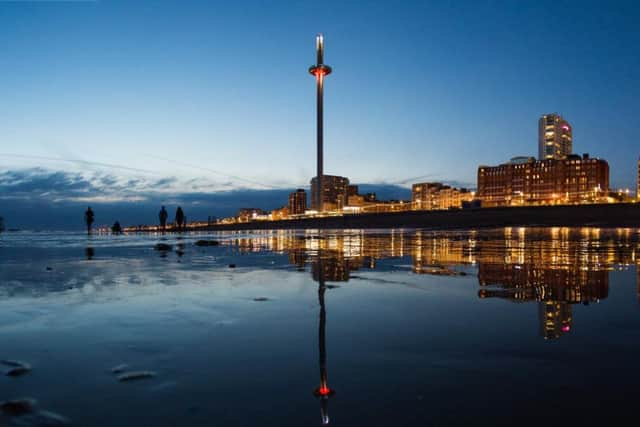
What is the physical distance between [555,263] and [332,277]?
4.68m

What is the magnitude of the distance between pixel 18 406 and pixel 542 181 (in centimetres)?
19697

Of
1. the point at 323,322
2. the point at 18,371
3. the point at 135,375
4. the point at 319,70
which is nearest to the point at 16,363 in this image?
the point at 18,371

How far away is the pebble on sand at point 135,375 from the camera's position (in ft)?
8.27

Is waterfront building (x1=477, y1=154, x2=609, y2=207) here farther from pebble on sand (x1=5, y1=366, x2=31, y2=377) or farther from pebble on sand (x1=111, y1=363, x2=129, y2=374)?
pebble on sand (x1=5, y1=366, x2=31, y2=377)

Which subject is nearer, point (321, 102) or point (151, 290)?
point (151, 290)

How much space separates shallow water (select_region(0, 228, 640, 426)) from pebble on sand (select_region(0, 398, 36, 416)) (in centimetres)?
6

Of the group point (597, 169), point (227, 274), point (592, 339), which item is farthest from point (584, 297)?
point (597, 169)

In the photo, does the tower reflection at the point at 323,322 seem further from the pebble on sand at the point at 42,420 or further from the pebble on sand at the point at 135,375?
the pebble on sand at the point at 42,420

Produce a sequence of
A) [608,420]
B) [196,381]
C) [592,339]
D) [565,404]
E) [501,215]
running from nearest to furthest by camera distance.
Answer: [608,420]
[565,404]
[196,381]
[592,339]
[501,215]

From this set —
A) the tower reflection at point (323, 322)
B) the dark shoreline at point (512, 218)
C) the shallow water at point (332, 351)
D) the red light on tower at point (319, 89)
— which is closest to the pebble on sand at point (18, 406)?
the shallow water at point (332, 351)

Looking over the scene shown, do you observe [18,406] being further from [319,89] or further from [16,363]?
[319,89]

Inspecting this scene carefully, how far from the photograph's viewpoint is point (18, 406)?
2.14 meters

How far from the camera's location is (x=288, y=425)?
1885 mm

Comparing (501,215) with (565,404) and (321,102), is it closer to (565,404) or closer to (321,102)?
(321,102)
